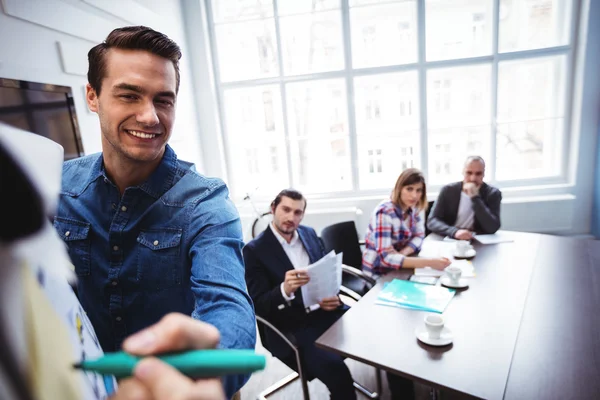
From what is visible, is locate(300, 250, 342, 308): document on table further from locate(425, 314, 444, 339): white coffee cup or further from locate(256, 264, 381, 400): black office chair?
locate(425, 314, 444, 339): white coffee cup

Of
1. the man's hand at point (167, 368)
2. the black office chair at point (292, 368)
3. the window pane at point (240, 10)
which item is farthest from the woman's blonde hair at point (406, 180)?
the window pane at point (240, 10)

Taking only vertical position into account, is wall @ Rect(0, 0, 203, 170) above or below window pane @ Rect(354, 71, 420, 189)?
above

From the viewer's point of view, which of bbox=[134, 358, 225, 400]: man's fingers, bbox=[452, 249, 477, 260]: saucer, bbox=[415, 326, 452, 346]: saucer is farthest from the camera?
bbox=[452, 249, 477, 260]: saucer

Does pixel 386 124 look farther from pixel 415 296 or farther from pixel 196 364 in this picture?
pixel 196 364

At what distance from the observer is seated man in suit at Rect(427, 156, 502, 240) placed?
2857mm

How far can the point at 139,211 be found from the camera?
0.77 m

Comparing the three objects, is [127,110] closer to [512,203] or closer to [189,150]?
[189,150]

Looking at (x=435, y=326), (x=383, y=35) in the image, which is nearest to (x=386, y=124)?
(x=383, y=35)

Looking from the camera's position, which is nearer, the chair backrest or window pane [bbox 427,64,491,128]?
the chair backrest

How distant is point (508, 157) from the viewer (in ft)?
14.0

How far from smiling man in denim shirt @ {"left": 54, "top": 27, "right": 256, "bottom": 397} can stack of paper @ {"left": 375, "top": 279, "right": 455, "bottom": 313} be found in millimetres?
1185

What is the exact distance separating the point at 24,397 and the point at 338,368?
5.82 feet

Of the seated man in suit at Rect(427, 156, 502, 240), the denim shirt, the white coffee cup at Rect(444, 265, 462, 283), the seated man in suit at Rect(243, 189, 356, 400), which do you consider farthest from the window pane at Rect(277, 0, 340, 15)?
the denim shirt

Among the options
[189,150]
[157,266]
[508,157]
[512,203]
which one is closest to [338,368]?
[157,266]
